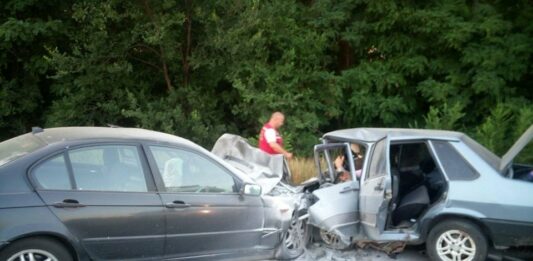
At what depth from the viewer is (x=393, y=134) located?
7023 millimetres

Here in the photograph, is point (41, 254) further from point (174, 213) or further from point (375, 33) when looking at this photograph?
point (375, 33)

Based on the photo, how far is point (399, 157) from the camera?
7504mm

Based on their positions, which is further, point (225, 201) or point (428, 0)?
point (428, 0)

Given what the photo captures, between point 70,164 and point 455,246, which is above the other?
point 70,164

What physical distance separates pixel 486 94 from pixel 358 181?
7920 millimetres

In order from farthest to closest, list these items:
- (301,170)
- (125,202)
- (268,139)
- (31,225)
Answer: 1. (301,170)
2. (268,139)
3. (125,202)
4. (31,225)

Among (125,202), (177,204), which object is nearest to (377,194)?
(177,204)

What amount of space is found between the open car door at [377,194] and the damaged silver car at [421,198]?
1cm

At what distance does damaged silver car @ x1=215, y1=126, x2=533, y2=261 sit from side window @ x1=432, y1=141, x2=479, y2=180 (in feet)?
0.03

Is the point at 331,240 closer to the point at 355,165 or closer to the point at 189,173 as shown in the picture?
the point at 355,165

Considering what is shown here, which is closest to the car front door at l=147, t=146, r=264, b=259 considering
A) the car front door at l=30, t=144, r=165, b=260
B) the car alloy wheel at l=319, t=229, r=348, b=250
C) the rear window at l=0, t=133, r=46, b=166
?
the car front door at l=30, t=144, r=165, b=260

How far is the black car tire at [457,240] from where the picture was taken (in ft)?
21.2

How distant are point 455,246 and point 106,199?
12.5 feet

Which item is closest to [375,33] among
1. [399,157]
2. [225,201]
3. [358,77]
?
[358,77]
